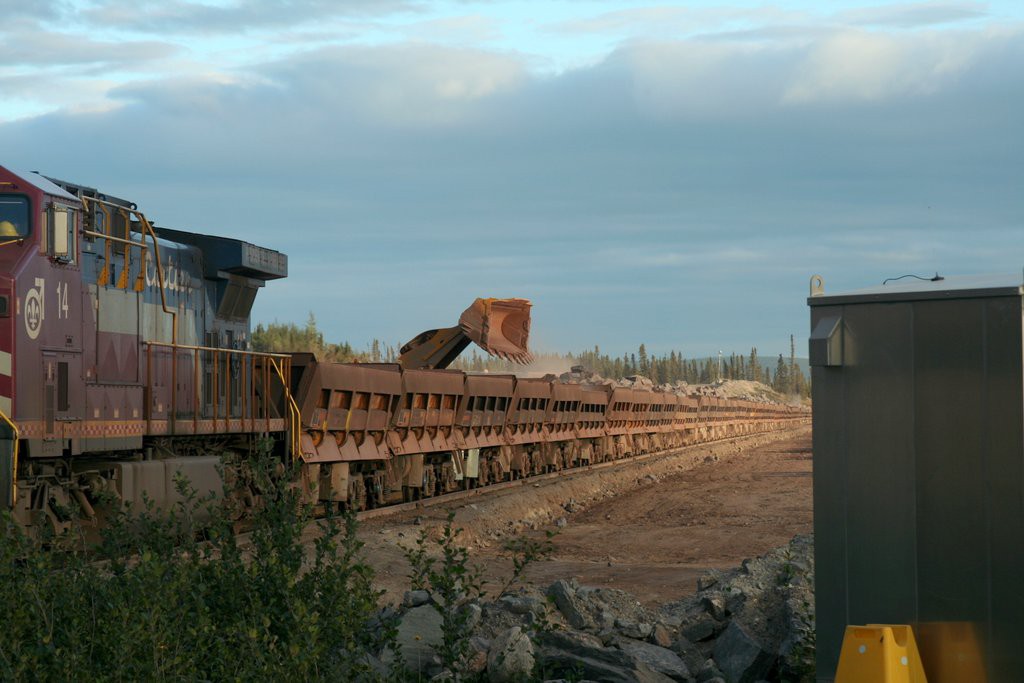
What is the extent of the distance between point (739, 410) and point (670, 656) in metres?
66.7

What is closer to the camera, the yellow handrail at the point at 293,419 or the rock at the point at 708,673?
the rock at the point at 708,673

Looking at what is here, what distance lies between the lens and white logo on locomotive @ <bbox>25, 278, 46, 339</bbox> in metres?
11.3

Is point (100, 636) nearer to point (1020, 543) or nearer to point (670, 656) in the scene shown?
point (670, 656)

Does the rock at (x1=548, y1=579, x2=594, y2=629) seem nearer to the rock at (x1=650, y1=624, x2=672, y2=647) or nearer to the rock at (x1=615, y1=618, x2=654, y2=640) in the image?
the rock at (x1=615, y1=618, x2=654, y2=640)

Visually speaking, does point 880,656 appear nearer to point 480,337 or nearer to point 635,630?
point 635,630

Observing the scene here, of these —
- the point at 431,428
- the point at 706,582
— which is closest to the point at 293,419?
the point at 431,428

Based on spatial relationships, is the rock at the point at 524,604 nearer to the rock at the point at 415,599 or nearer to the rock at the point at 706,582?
the rock at the point at 415,599

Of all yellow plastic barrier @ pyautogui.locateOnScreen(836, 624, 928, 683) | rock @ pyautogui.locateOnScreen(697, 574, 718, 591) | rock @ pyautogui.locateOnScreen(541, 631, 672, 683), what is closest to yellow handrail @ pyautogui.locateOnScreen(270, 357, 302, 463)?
rock @ pyautogui.locateOnScreen(697, 574, 718, 591)

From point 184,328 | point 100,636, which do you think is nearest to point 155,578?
point 100,636

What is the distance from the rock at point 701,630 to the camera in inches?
333

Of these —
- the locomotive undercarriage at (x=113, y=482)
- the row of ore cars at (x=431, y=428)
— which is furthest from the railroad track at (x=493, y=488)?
the locomotive undercarriage at (x=113, y=482)

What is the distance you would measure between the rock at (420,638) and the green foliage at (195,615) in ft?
0.65

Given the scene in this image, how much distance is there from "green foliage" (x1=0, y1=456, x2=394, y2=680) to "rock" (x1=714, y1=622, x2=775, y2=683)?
221cm

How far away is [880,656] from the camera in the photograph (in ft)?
17.6
